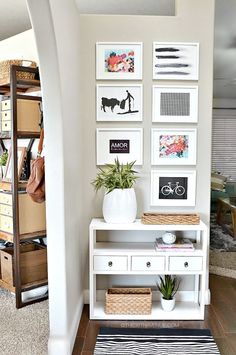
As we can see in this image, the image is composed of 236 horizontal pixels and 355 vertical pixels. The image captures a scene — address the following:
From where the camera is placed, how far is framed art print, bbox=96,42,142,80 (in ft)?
9.07

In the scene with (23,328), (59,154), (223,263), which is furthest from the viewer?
(223,263)

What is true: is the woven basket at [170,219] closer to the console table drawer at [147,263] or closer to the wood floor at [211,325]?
the console table drawer at [147,263]

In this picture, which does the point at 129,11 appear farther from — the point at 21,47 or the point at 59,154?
the point at 59,154

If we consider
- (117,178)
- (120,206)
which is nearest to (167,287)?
(120,206)

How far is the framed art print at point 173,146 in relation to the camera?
9.24ft

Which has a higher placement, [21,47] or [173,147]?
[21,47]

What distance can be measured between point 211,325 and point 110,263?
911 mm

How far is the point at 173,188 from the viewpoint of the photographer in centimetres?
285

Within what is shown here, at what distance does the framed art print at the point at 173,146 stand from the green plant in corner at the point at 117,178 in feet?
0.90

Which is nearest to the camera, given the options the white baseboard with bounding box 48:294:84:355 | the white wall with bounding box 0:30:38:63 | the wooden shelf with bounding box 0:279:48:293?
the white baseboard with bounding box 48:294:84:355

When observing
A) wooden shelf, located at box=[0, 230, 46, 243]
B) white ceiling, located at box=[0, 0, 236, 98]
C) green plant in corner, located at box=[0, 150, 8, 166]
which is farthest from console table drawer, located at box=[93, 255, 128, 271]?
white ceiling, located at box=[0, 0, 236, 98]

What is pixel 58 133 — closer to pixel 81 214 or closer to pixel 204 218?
pixel 81 214

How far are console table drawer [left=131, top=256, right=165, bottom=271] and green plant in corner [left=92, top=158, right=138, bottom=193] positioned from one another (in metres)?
0.57

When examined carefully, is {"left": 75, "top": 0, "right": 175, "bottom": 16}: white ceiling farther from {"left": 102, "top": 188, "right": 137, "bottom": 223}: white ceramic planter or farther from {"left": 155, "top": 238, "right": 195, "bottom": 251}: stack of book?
{"left": 155, "top": 238, "right": 195, "bottom": 251}: stack of book
